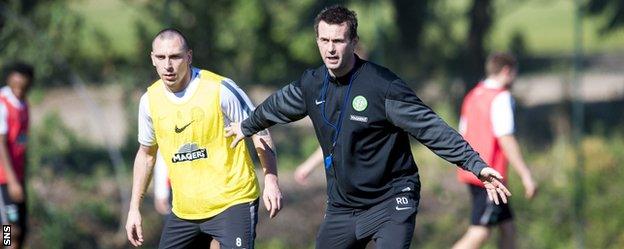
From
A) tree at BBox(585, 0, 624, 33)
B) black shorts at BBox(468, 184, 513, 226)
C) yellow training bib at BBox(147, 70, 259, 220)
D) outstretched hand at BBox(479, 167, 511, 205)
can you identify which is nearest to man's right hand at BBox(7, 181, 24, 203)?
yellow training bib at BBox(147, 70, 259, 220)

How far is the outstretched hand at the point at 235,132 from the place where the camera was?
23.5ft

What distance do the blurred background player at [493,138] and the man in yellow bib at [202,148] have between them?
324 centimetres

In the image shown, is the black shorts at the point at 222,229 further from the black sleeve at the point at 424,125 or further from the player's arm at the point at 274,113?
the black sleeve at the point at 424,125

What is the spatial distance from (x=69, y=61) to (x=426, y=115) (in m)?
7.16

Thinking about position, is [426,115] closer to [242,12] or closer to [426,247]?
[426,247]

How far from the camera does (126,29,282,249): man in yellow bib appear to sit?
7.29m

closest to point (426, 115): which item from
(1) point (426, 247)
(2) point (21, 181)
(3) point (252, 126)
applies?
(3) point (252, 126)

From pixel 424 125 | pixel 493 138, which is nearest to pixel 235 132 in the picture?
pixel 424 125

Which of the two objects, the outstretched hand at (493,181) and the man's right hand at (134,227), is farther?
the man's right hand at (134,227)

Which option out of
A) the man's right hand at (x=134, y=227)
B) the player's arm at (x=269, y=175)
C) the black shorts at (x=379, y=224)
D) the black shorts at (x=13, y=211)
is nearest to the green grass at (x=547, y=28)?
the black shorts at (x=13, y=211)

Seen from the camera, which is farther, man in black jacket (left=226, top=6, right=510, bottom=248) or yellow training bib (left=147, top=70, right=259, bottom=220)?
yellow training bib (left=147, top=70, right=259, bottom=220)

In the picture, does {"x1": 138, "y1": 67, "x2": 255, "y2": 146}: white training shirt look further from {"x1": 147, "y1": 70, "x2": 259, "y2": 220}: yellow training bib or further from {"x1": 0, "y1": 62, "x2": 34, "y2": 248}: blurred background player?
{"x1": 0, "y1": 62, "x2": 34, "y2": 248}: blurred background player

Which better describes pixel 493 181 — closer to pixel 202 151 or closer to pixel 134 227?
pixel 202 151

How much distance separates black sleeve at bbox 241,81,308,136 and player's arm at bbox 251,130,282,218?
0.18m
